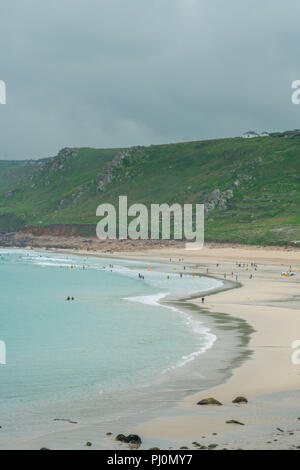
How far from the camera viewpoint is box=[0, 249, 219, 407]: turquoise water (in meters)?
24.2

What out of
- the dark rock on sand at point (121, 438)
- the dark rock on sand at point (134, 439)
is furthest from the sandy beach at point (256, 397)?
the dark rock on sand at point (121, 438)

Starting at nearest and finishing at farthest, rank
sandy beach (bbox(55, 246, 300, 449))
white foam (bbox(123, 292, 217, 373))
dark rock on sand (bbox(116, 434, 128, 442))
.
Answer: dark rock on sand (bbox(116, 434, 128, 442)) < sandy beach (bbox(55, 246, 300, 449)) < white foam (bbox(123, 292, 217, 373))

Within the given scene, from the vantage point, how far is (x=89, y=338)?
35.4 meters

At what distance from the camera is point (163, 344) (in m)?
32.6

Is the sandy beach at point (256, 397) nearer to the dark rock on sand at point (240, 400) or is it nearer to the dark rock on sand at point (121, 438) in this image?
the dark rock on sand at point (240, 400)

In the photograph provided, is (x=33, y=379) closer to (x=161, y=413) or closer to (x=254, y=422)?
(x=161, y=413)

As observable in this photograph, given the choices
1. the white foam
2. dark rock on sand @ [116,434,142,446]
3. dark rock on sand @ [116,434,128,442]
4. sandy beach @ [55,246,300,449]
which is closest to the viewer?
dark rock on sand @ [116,434,142,446]

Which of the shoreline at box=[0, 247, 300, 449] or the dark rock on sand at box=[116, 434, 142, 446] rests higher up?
the dark rock on sand at box=[116, 434, 142, 446]

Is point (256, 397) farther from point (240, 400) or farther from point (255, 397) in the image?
point (240, 400)

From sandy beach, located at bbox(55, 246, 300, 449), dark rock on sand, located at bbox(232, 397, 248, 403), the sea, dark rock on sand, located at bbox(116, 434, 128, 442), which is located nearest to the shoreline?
sandy beach, located at bbox(55, 246, 300, 449)

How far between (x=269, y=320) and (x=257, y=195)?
521ft

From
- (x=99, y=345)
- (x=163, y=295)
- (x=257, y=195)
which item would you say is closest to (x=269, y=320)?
(x=99, y=345)

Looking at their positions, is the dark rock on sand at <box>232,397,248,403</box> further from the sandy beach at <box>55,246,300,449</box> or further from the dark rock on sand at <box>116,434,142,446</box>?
the dark rock on sand at <box>116,434,142,446</box>

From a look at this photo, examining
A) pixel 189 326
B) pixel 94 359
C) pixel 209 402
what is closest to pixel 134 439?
pixel 209 402
